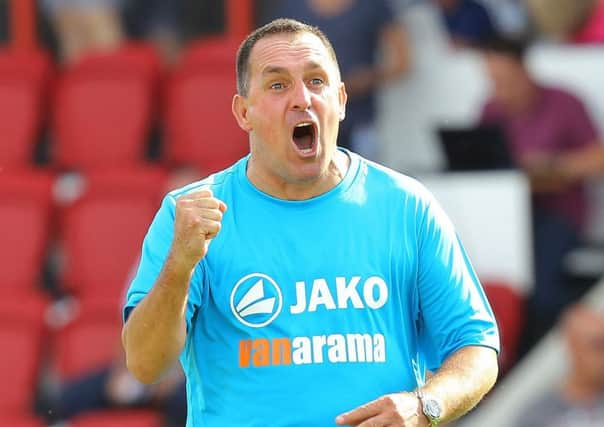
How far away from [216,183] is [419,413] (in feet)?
2.92

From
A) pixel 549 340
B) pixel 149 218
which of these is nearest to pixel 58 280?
pixel 149 218

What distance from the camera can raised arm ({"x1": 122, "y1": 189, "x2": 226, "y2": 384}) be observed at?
391 cm

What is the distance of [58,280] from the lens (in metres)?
9.73

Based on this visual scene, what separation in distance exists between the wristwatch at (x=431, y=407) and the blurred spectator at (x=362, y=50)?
513 cm

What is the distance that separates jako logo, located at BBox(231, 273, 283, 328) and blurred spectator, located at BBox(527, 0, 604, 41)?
5.23 m

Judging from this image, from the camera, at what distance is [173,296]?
3.95m

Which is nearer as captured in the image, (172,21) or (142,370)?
(142,370)

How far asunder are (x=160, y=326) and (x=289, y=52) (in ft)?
2.62

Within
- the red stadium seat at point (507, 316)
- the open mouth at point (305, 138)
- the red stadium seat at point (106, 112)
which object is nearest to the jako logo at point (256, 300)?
the open mouth at point (305, 138)

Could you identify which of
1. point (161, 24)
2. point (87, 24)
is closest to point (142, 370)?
point (87, 24)

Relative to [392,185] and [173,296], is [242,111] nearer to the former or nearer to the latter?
[392,185]

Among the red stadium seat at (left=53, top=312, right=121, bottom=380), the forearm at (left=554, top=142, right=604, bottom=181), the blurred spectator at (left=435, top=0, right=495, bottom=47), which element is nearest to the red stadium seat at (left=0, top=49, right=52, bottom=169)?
the red stadium seat at (left=53, top=312, right=121, bottom=380)

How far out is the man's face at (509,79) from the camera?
855cm

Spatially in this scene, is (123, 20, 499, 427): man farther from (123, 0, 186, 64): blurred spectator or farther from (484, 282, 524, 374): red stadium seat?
(123, 0, 186, 64): blurred spectator
